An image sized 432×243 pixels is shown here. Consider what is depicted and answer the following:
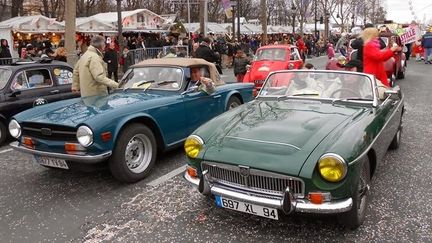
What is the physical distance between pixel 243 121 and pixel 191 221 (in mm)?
1165

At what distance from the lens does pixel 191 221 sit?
416cm

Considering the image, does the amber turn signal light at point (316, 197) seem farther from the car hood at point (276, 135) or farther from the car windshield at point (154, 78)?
the car windshield at point (154, 78)

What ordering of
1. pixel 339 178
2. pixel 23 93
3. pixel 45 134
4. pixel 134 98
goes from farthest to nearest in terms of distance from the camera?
pixel 23 93 < pixel 134 98 < pixel 45 134 < pixel 339 178

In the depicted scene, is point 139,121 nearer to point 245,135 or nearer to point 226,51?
point 245,135

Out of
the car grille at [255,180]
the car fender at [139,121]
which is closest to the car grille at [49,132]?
the car fender at [139,121]

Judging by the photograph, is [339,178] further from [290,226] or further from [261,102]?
[261,102]

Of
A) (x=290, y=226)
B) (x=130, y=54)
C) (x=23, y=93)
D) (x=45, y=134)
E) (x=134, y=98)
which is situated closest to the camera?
(x=290, y=226)

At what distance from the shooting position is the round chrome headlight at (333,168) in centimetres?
343

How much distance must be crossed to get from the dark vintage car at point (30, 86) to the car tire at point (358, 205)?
6.05m

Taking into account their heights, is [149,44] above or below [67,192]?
above

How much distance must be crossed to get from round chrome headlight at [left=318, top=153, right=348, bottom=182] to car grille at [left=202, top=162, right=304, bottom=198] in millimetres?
210

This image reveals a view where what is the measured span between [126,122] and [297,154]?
2.35m

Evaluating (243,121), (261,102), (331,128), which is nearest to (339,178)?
(331,128)

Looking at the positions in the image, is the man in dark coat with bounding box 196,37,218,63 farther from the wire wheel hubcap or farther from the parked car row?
the wire wheel hubcap
